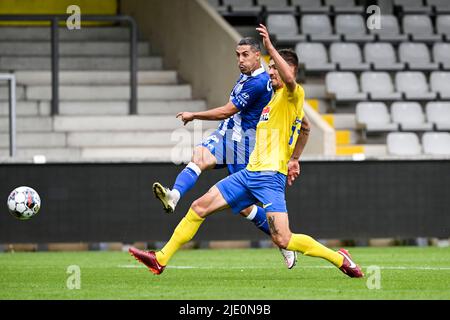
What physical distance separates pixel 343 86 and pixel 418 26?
2810 mm

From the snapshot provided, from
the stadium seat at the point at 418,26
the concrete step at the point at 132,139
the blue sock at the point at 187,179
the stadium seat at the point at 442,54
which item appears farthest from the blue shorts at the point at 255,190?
the stadium seat at the point at 418,26

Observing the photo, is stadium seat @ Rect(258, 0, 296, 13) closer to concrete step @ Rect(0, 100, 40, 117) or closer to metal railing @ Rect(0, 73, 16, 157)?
concrete step @ Rect(0, 100, 40, 117)

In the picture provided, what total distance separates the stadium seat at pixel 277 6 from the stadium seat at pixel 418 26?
2.12 meters

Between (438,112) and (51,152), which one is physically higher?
(438,112)

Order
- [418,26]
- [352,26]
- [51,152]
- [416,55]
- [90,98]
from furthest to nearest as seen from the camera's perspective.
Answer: [418,26]
[352,26]
[416,55]
[90,98]
[51,152]

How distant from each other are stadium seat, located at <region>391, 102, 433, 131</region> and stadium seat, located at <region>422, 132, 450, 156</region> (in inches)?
14.1

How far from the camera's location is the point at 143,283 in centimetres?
998

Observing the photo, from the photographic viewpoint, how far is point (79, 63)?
21.5 m

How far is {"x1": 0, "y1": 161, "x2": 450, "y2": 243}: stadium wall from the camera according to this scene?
51.1ft

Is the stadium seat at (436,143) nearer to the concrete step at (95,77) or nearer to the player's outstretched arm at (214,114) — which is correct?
the concrete step at (95,77)

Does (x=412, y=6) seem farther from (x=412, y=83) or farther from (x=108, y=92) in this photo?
(x=108, y=92)

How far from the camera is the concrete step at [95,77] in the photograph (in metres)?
20.6

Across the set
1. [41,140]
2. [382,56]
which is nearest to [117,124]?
[41,140]
